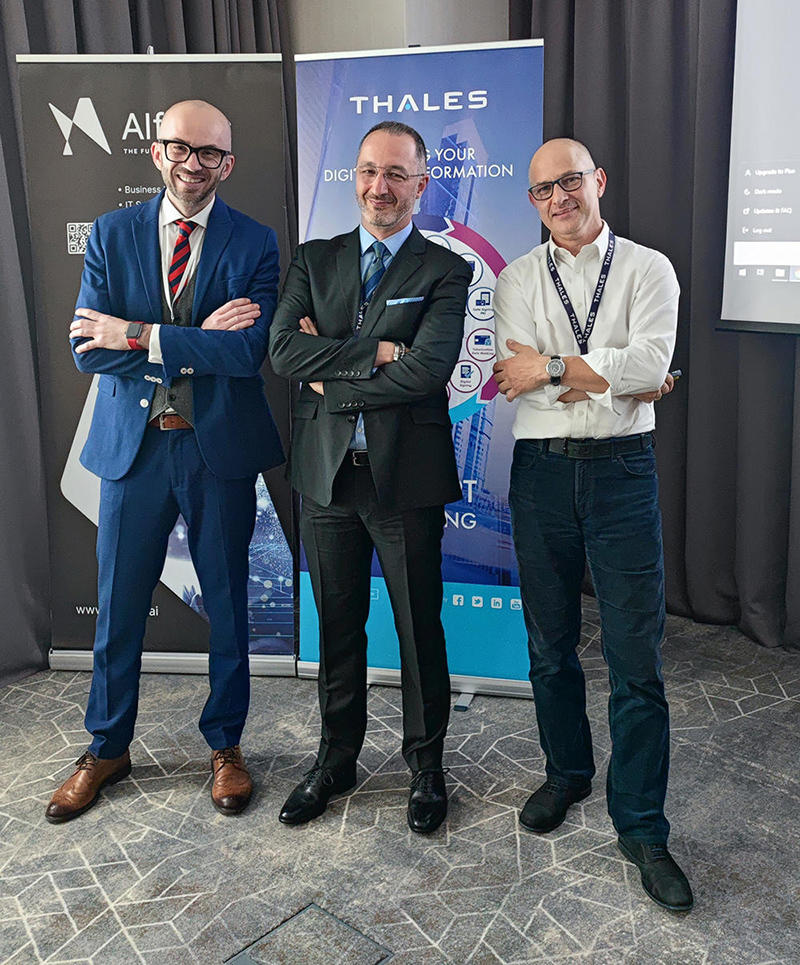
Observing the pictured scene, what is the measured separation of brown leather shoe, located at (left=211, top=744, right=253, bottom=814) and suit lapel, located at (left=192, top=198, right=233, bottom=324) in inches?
49.6

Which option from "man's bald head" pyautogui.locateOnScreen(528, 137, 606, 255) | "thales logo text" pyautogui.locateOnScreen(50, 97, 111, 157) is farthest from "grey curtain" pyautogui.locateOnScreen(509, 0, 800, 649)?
"thales logo text" pyautogui.locateOnScreen(50, 97, 111, 157)

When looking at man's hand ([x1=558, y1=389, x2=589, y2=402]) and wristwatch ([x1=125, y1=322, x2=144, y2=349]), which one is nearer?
man's hand ([x1=558, y1=389, x2=589, y2=402])

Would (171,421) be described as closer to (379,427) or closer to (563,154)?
(379,427)

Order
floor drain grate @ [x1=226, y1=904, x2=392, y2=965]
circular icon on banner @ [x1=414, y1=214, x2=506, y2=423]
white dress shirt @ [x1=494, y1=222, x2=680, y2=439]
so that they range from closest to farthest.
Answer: floor drain grate @ [x1=226, y1=904, x2=392, y2=965]
white dress shirt @ [x1=494, y1=222, x2=680, y2=439]
circular icon on banner @ [x1=414, y1=214, x2=506, y2=423]

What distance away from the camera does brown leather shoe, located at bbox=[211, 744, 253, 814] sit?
2.81 meters

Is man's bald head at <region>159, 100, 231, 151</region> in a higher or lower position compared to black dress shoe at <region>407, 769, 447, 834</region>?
higher

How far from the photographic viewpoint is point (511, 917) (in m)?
2.35

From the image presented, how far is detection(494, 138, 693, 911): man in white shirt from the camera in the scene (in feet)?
7.77

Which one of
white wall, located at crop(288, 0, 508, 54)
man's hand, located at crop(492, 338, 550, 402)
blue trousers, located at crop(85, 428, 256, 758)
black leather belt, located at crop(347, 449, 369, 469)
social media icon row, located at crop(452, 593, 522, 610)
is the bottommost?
social media icon row, located at crop(452, 593, 522, 610)

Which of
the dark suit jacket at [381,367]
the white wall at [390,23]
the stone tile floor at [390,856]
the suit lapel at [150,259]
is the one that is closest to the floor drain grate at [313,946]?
the stone tile floor at [390,856]

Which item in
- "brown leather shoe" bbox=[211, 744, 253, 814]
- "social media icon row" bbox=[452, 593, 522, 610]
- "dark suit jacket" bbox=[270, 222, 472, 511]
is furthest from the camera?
"social media icon row" bbox=[452, 593, 522, 610]

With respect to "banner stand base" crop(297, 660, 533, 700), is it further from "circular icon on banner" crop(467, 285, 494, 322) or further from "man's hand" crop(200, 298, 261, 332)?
"man's hand" crop(200, 298, 261, 332)

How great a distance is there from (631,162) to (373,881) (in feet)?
10.1

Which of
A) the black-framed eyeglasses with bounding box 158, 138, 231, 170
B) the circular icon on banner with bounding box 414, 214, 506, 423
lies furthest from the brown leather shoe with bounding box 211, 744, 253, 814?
the black-framed eyeglasses with bounding box 158, 138, 231, 170
